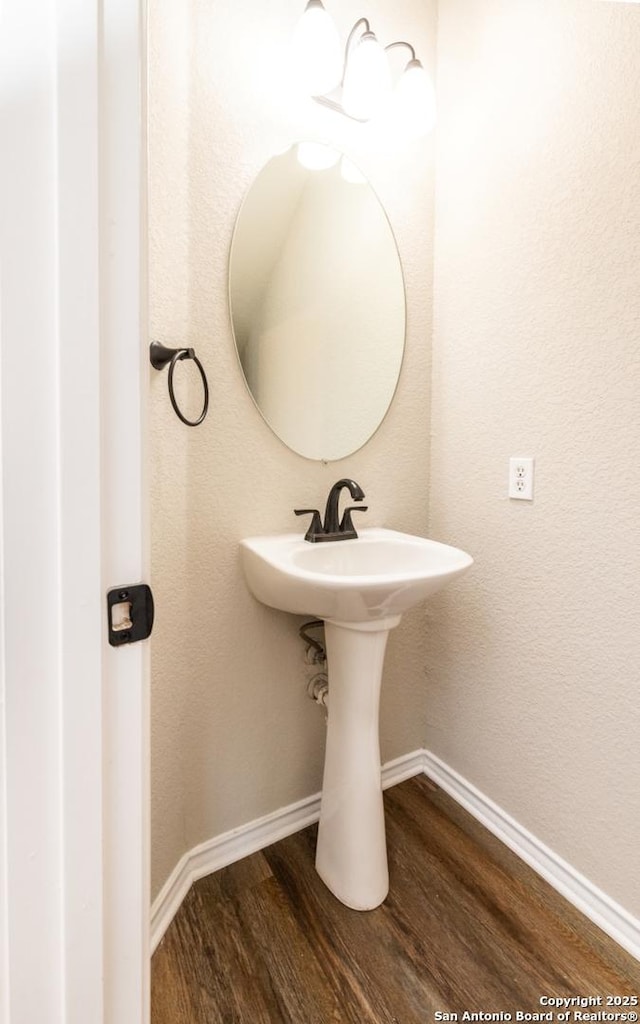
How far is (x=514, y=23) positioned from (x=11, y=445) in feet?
5.48

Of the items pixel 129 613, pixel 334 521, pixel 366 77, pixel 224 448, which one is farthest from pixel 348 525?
pixel 366 77

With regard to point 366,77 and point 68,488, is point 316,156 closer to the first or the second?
point 366,77

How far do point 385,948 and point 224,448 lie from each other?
1.20 m

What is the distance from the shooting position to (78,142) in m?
0.45

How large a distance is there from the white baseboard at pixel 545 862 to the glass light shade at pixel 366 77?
6.45 ft

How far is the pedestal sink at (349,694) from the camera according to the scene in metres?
1.16

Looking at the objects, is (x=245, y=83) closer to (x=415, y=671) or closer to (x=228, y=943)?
(x=415, y=671)

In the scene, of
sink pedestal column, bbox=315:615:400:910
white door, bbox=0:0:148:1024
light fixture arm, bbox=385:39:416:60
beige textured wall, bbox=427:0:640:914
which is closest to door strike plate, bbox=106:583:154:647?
white door, bbox=0:0:148:1024

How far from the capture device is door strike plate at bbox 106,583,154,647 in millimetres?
507

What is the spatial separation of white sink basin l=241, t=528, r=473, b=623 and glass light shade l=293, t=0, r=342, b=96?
1.17 meters

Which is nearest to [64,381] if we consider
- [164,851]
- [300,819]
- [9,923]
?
[9,923]

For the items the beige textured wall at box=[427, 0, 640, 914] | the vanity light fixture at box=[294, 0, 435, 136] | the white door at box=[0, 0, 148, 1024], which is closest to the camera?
the white door at box=[0, 0, 148, 1024]

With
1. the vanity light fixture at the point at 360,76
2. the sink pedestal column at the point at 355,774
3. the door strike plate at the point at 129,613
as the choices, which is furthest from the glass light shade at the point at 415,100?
the door strike plate at the point at 129,613

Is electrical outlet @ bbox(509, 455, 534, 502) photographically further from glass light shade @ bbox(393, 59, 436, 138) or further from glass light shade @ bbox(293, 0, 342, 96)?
glass light shade @ bbox(293, 0, 342, 96)
